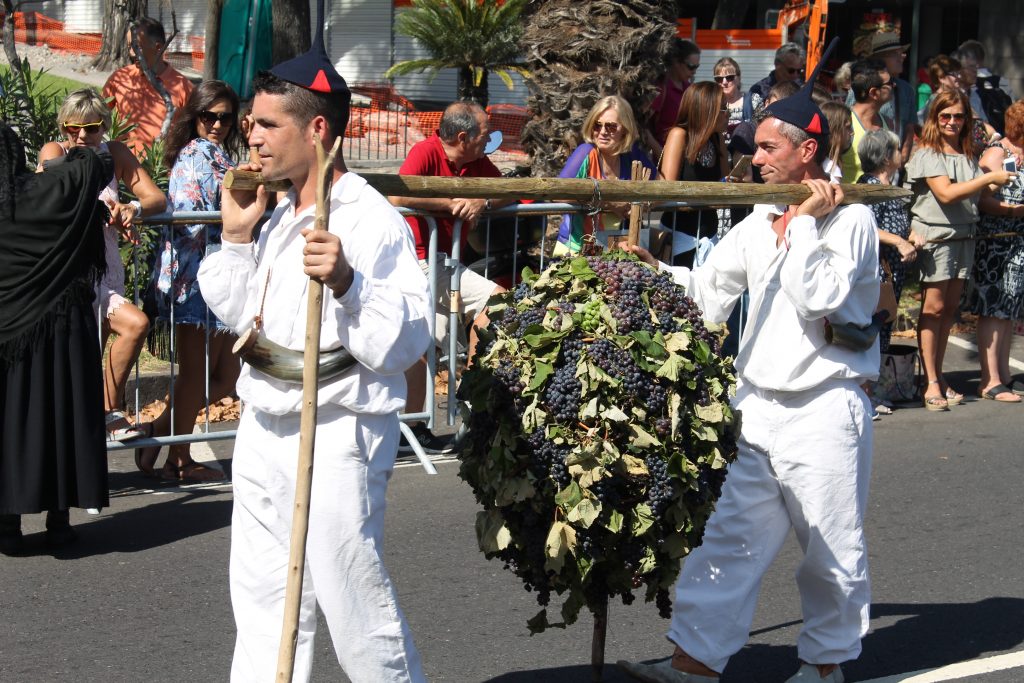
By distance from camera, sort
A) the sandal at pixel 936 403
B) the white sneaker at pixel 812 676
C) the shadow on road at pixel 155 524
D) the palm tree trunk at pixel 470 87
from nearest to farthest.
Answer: the white sneaker at pixel 812 676
the shadow on road at pixel 155 524
the sandal at pixel 936 403
the palm tree trunk at pixel 470 87

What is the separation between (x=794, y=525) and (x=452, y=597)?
1.60m

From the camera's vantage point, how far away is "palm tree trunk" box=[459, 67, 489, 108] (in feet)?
77.7

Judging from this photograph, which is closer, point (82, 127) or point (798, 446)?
point (798, 446)

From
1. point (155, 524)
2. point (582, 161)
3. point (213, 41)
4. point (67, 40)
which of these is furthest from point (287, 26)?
point (67, 40)

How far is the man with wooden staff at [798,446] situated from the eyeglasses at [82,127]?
3505mm

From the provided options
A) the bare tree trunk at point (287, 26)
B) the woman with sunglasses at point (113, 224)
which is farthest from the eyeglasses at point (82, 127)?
the bare tree trunk at point (287, 26)

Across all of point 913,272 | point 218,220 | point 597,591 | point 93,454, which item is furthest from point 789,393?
point 913,272

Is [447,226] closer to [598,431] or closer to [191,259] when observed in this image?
[191,259]

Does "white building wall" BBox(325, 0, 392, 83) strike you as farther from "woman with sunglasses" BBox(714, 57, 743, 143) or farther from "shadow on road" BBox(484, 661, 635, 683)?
"shadow on road" BBox(484, 661, 635, 683)

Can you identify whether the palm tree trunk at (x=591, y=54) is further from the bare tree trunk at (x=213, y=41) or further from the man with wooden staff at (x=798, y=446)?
the man with wooden staff at (x=798, y=446)

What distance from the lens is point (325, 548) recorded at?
144 inches

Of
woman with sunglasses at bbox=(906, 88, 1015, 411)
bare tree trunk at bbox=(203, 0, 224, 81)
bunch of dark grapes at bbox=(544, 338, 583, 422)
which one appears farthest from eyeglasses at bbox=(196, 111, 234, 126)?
bare tree trunk at bbox=(203, 0, 224, 81)

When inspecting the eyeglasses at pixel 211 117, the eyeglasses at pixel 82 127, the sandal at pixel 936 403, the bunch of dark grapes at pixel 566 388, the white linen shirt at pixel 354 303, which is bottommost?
the sandal at pixel 936 403

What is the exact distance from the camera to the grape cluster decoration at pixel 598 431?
12.9 feet
